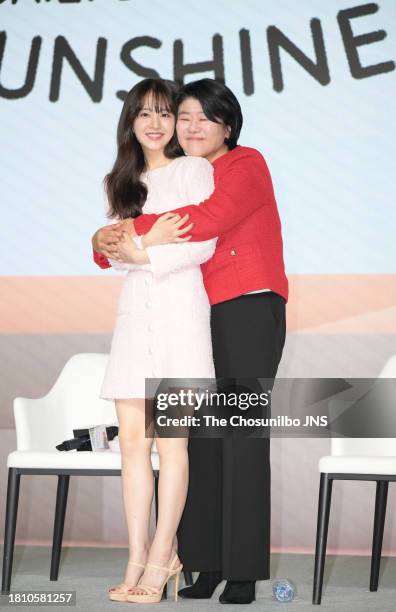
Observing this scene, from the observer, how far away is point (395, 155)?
3.71m

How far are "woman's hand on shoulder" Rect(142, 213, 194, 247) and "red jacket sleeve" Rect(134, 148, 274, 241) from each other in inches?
0.7

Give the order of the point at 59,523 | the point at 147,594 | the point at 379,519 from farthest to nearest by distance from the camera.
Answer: the point at 59,523 → the point at 379,519 → the point at 147,594

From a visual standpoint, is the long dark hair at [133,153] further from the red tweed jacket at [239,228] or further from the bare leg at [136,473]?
the bare leg at [136,473]

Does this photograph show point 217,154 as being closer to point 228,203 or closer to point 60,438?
point 228,203

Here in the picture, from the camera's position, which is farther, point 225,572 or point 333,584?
point 333,584

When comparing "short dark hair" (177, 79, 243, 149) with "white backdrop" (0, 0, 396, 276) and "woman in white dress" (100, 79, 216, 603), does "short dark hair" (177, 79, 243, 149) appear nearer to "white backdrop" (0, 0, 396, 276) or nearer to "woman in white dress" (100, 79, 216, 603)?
"woman in white dress" (100, 79, 216, 603)

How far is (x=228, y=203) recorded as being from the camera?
7.76 feet

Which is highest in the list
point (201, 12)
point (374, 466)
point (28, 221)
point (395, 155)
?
point (201, 12)

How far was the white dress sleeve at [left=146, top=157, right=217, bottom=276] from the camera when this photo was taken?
238 cm

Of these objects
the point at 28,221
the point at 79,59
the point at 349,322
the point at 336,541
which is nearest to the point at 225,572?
the point at 336,541

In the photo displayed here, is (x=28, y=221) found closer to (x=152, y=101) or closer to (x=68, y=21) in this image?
(x=68, y=21)

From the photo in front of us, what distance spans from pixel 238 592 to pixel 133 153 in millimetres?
1178

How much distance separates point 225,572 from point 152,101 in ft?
4.05
